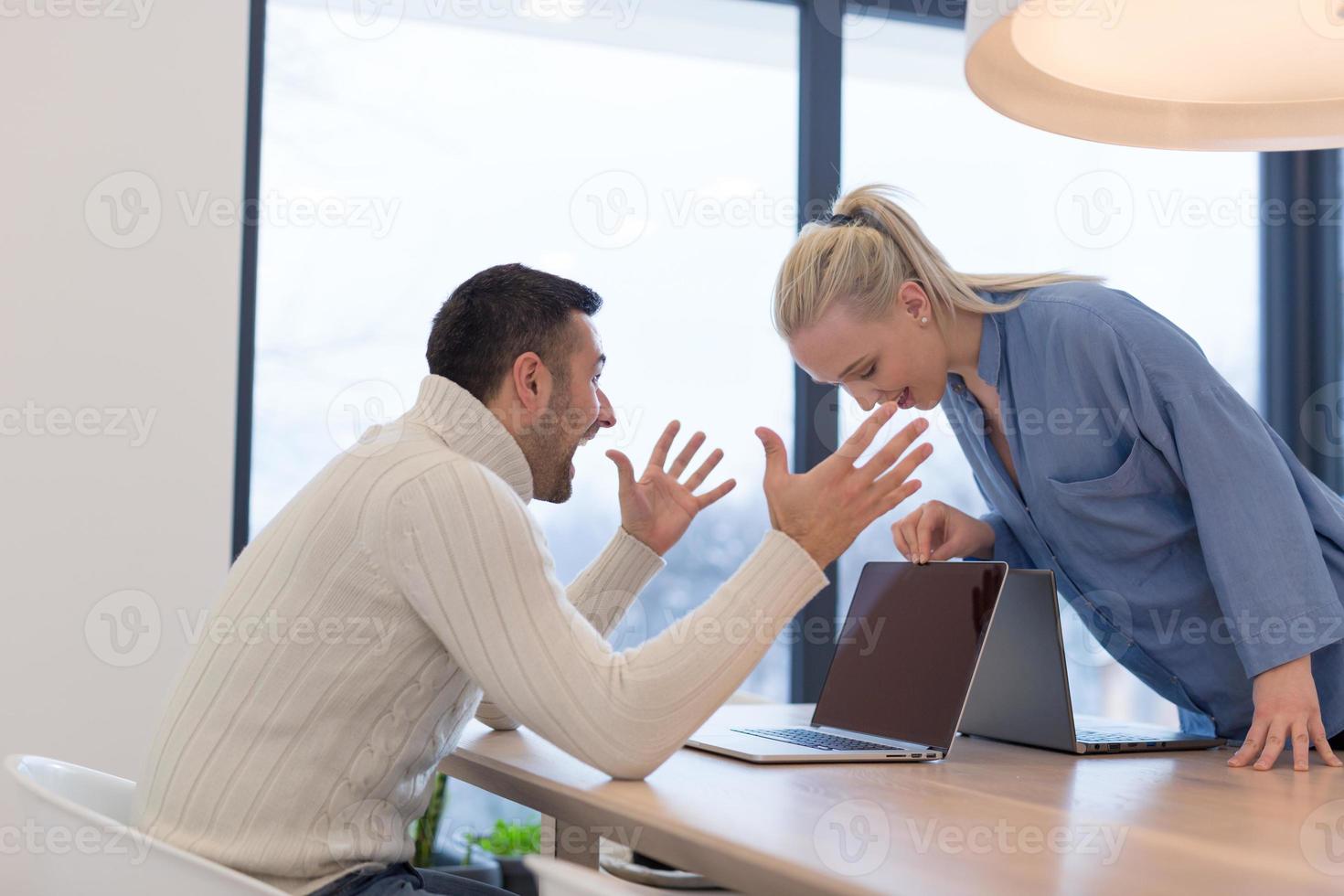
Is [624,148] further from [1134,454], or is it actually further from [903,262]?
[1134,454]

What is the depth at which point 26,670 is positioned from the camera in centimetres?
261

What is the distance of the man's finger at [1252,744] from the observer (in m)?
1.43

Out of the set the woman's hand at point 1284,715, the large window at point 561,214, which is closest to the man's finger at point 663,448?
the woman's hand at point 1284,715

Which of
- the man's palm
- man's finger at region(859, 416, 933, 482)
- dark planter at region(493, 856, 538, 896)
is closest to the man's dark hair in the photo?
the man's palm

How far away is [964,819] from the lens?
1089 millimetres

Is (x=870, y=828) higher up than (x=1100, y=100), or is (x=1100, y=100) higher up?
(x=1100, y=100)

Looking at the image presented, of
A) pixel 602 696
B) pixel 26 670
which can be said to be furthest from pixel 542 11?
pixel 602 696

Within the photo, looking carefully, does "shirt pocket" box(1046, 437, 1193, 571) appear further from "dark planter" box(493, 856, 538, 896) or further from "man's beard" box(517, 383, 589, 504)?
"dark planter" box(493, 856, 538, 896)

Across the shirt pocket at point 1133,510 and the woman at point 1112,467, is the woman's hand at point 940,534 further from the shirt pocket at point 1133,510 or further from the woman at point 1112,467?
the shirt pocket at point 1133,510

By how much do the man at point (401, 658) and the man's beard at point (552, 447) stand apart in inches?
7.5

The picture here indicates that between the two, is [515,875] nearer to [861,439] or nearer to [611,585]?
[611,585]

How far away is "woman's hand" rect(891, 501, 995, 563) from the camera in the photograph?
1806 millimetres

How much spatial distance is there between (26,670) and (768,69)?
7.81 ft

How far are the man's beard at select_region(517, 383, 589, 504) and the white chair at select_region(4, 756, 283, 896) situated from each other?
0.64m
